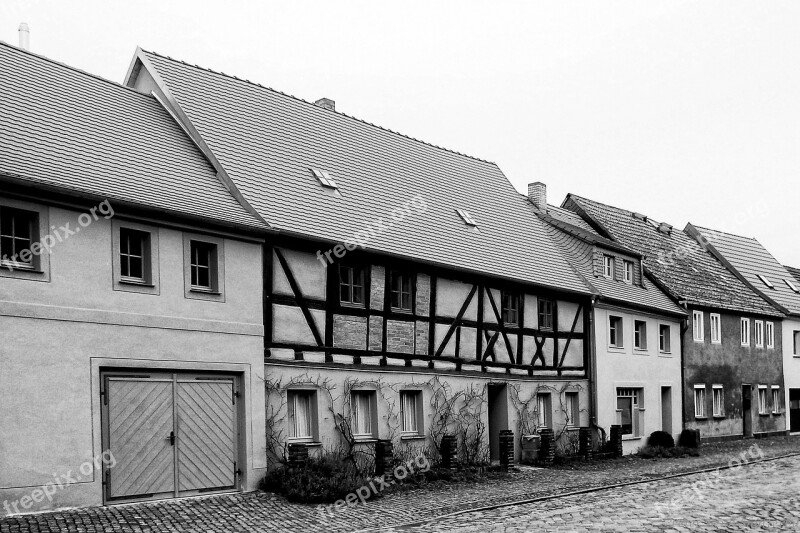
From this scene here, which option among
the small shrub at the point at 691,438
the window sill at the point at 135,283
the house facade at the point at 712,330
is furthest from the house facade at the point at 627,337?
the window sill at the point at 135,283

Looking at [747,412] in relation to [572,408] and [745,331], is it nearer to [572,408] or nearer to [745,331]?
[745,331]

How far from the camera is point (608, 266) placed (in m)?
32.6

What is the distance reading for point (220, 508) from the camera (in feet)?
54.4

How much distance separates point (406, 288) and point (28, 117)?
9.10 metres

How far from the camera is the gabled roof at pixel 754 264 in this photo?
140ft

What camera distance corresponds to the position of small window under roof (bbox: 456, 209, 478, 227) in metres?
27.1

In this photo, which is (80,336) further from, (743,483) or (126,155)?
(743,483)

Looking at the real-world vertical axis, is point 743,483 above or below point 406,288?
below

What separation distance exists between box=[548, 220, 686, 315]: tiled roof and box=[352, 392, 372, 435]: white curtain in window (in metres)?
10.3

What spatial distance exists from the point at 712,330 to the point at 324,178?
19.4 meters

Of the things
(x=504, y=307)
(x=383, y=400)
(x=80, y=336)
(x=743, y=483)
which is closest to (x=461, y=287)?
(x=504, y=307)

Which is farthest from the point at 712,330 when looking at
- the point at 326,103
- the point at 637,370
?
the point at 326,103

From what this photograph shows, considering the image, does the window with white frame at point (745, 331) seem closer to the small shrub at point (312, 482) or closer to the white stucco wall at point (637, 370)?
the white stucco wall at point (637, 370)

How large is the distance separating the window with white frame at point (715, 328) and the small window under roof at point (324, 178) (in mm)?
18955
